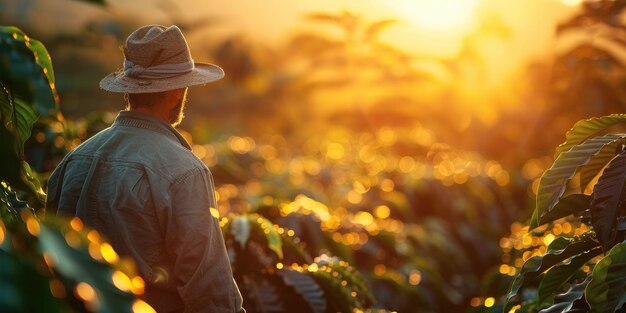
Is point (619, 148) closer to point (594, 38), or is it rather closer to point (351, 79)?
point (594, 38)

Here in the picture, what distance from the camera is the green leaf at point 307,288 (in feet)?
12.5

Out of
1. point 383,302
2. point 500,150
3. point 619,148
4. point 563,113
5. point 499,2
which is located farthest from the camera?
point 499,2

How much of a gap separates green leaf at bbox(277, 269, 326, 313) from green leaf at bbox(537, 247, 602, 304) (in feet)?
3.27

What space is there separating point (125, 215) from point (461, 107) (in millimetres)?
23203

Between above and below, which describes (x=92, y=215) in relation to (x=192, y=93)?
above

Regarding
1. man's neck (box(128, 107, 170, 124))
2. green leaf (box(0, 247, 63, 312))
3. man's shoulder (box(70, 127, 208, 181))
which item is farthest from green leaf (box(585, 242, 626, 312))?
green leaf (box(0, 247, 63, 312))

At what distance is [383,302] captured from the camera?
215 inches

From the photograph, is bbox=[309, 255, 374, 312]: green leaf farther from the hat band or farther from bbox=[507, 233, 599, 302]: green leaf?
the hat band

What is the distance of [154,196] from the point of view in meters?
2.91

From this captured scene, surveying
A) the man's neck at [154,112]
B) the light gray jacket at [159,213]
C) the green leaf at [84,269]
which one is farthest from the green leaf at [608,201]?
the green leaf at [84,269]

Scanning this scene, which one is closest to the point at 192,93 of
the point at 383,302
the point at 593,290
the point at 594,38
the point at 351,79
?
the point at 351,79

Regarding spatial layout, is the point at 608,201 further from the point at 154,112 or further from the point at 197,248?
the point at 154,112

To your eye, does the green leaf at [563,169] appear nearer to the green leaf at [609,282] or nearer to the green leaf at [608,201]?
the green leaf at [608,201]

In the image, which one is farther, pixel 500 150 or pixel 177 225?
pixel 500 150
